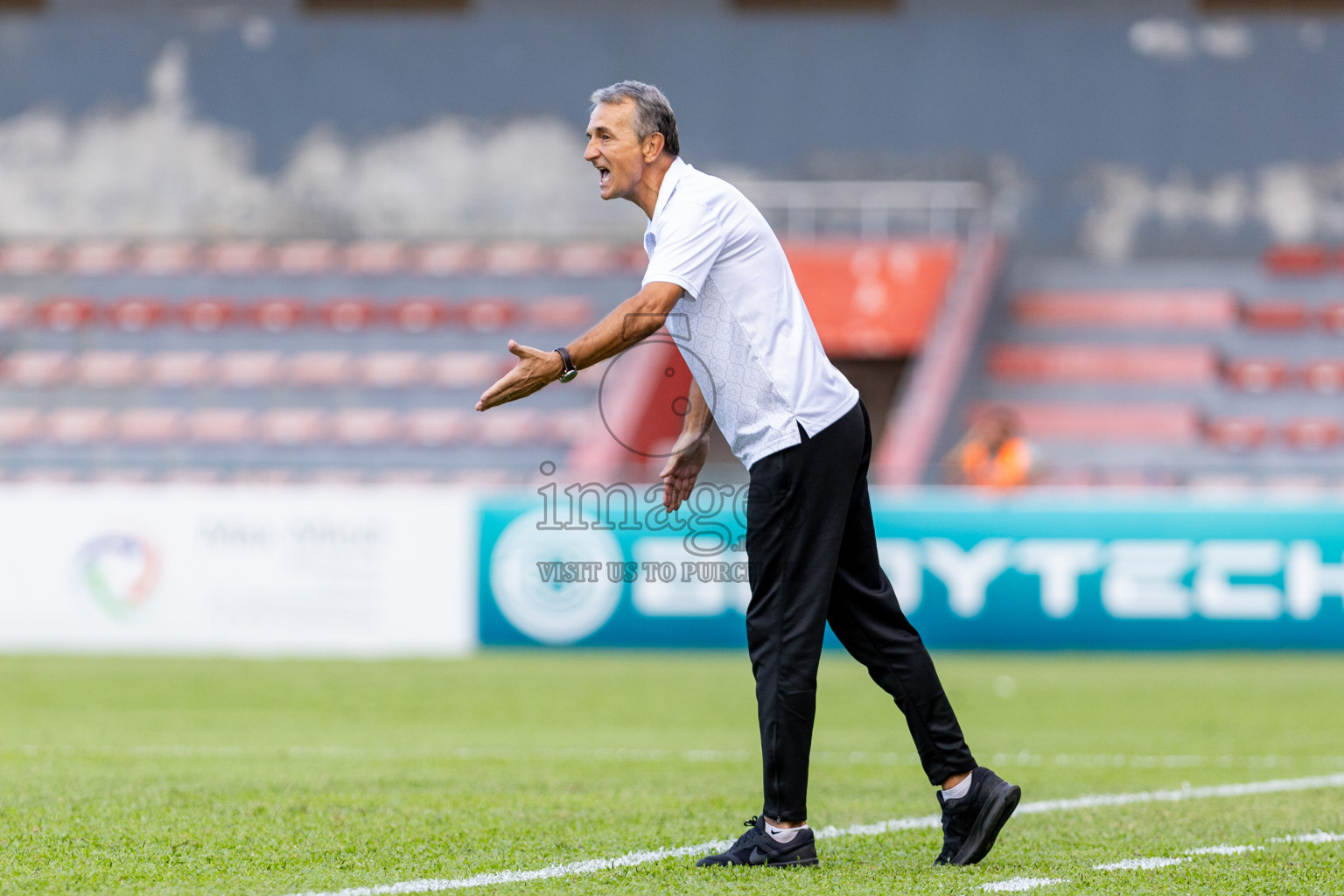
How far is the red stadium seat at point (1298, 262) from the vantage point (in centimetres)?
2184

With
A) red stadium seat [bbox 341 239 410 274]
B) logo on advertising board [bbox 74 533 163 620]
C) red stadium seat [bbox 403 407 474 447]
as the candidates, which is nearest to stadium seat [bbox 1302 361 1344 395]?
red stadium seat [bbox 403 407 474 447]

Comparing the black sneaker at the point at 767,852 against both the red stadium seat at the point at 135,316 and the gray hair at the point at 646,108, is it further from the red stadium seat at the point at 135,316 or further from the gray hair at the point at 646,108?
the red stadium seat at the point at 135,316

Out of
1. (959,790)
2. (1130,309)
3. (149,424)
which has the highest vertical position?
(1130,309)

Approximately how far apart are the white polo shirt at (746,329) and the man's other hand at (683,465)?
27 cm

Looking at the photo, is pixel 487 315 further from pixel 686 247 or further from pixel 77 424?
pixel 686 247

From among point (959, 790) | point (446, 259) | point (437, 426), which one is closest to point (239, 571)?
point (437, 426)

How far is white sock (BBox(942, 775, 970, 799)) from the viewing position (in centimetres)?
429

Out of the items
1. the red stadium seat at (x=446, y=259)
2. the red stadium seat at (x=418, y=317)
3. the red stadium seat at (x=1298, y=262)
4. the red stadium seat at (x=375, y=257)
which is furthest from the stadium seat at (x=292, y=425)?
the red stadium seat at (x=1298, y=262)

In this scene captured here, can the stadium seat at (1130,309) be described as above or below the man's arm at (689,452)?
below

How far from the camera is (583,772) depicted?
20.6 feet

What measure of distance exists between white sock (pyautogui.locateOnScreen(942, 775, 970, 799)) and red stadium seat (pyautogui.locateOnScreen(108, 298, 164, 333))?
19.6 m

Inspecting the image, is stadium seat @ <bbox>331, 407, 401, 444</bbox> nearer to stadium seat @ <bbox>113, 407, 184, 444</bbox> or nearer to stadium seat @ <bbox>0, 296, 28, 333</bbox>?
stadium seat @ <bbox>113, 407, 184, 444</bbox>

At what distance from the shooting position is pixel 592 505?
12.6 meters

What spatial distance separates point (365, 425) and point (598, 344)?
1690 cm
